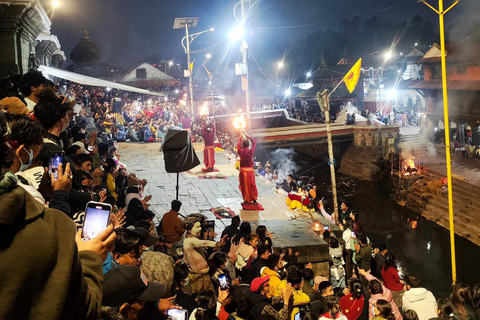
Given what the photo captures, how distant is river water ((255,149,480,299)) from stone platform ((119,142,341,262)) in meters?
2.83

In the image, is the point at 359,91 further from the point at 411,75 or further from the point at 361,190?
the point at 361,190

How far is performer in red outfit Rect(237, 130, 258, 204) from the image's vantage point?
1176 cm

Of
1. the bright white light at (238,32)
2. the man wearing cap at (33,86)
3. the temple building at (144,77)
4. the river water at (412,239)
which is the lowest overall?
the river water at (412,239)

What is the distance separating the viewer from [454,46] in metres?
32.7

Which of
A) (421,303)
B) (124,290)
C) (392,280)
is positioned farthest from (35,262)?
(392,280)

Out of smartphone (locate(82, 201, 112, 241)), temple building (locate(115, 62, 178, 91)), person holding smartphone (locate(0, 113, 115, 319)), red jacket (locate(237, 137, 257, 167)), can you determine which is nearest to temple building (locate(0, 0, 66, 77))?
red jacket (locate(237, 137, 257, 167))

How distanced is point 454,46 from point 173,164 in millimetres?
30660

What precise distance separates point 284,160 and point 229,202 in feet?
85.6

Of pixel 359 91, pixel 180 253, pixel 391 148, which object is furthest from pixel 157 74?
pixel 180 253

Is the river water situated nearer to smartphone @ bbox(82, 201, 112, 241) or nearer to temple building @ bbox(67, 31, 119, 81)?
smartphone @ bbox(82, 201, 112, 241)

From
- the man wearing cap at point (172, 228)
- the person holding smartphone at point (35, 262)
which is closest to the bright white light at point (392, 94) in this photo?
the man wearing cap at point (172, 228)

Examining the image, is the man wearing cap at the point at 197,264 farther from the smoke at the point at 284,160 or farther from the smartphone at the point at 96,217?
the smoke at the point at 284,160

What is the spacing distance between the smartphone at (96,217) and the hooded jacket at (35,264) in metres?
1.39

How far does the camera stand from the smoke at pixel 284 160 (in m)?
35.9
